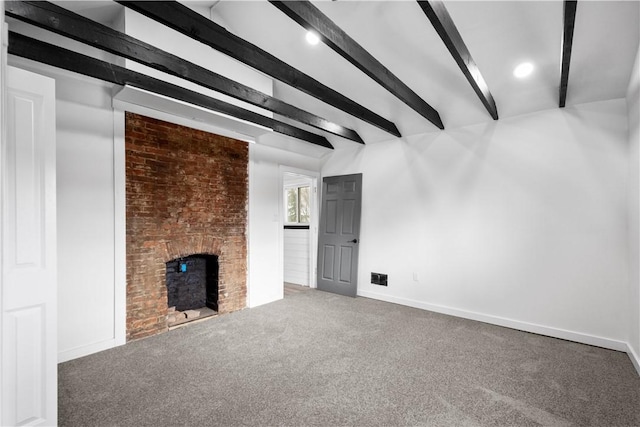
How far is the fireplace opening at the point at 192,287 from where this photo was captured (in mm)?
3996

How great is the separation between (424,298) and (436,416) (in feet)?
8.11

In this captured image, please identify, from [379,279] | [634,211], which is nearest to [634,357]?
[634,211]

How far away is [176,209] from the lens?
3.56 meters

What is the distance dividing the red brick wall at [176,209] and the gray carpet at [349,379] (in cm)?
54

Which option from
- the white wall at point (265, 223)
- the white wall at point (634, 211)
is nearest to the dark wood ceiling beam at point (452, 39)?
the white wall at point (634, 211)

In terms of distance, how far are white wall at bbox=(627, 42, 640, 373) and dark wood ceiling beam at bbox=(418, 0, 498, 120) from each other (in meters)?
1.16

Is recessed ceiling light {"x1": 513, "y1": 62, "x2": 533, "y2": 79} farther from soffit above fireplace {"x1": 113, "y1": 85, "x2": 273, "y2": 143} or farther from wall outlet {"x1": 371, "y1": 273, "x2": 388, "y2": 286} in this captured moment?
wall outlet {"x1": 371, "y1": 273, "x2": 388, "y2": 286}

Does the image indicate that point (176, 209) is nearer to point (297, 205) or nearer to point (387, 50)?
point (387, 50)

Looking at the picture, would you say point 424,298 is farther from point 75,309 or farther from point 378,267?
point 75,309

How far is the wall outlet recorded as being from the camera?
476 centimetres

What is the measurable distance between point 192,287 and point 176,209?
4.11ft

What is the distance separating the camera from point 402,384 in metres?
2.39

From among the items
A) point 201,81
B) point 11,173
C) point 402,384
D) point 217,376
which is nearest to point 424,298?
point 402,384

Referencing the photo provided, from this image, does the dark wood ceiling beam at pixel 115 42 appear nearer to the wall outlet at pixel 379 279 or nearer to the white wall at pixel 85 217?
the white wall at pixel 85 217
